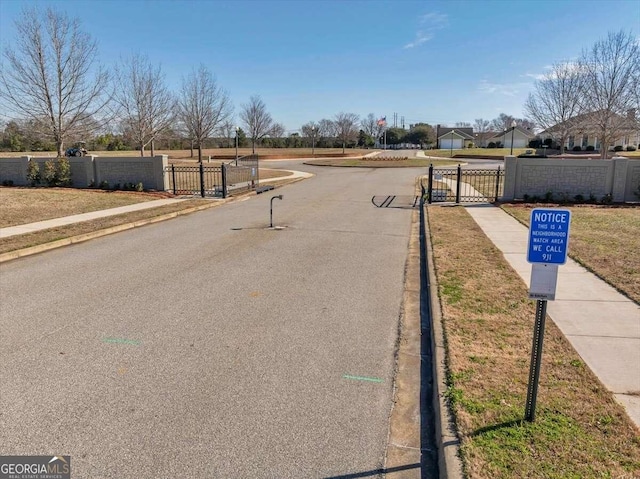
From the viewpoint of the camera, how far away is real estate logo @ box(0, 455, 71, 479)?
296cm

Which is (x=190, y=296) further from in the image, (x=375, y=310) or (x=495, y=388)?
(x=495, y=388)

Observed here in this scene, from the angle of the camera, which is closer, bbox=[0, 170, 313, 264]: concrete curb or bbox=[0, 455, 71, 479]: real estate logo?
bbox=[0, 455, 71, 479]: real estate logo

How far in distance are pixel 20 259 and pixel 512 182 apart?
15787 mm

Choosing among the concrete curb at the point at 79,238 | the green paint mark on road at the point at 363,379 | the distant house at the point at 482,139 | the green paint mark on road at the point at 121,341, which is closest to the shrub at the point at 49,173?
the concrete curb at the point at 79,238

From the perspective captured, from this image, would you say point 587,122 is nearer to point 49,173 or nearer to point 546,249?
point 49,173

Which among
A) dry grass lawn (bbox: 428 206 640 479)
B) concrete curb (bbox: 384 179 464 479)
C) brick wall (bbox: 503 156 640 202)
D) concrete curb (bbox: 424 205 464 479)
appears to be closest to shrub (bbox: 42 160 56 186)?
brick wall (bbox: 503 156 640 202)

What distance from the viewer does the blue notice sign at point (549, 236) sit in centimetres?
302

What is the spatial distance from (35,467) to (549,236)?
12.4 ft

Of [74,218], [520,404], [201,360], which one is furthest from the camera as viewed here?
[74,218]

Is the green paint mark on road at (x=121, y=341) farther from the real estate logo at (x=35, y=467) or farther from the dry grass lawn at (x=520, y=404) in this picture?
the dry grass lawn at (x=520, y=404)

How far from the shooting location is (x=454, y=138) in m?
94.5

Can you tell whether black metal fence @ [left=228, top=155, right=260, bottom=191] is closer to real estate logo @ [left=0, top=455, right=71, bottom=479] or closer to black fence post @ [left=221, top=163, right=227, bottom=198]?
black fence post @ [left=221, top=163, right=227, bottom=198]

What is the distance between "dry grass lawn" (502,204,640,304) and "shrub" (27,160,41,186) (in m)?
20.3

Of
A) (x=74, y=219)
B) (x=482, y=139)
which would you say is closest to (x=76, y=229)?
(x=74, y=219)
